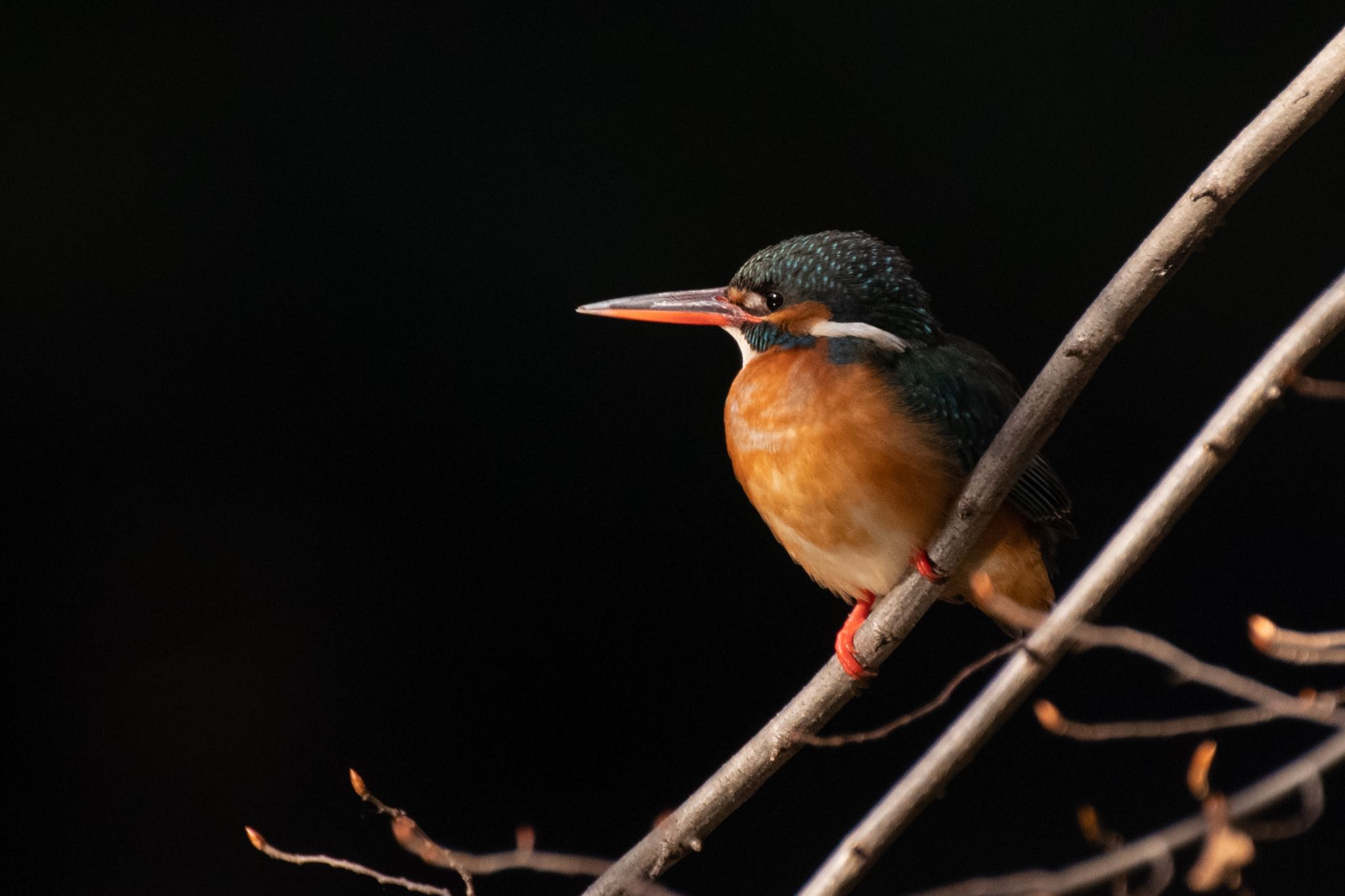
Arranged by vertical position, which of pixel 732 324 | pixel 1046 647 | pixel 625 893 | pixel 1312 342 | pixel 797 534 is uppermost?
pixel 1312 342

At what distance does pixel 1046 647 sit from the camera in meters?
0.91

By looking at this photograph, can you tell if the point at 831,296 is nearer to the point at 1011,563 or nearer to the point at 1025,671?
the point at 1011,563

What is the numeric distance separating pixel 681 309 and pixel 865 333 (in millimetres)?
235

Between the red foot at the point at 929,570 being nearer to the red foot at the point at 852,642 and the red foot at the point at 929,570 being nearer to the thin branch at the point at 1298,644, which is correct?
the red foot at the point at 852,642

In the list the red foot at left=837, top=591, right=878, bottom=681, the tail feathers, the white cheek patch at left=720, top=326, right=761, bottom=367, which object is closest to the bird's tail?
the tail feathers

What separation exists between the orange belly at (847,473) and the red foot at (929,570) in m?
0.10

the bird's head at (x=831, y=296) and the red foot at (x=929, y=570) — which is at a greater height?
the bird's head at (x=831, y=296)

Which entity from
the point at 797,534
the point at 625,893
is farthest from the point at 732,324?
the point at 625,893

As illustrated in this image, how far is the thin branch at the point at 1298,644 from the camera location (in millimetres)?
658

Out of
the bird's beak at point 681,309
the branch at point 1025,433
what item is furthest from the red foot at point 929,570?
the bird's beak at point 681,309

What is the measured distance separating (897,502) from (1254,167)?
0.49m

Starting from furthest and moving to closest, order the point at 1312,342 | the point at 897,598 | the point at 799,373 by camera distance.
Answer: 1. the point at 799,373
2. the point at 897,598
3. the point at 1312,342

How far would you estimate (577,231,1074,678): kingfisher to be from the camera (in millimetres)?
1310

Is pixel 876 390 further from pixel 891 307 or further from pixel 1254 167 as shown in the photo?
pixel 1254 167
